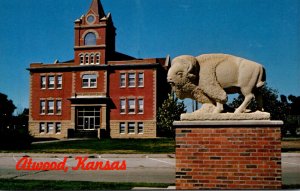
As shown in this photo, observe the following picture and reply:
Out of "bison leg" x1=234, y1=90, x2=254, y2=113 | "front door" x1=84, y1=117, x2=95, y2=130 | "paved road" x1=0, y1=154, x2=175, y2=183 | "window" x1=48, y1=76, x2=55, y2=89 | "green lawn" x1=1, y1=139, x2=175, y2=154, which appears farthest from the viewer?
"window" x1=48, y1=76, x2=55, y2=89

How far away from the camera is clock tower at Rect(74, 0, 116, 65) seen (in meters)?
41.2

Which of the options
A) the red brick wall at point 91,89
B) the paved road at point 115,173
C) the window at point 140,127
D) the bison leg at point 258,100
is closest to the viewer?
the bison leg at point 258,100

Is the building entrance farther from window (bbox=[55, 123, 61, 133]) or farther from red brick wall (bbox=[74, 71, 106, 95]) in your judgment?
window (bbox=[55, 123, 61, 133])

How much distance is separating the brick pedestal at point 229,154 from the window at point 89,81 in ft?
118

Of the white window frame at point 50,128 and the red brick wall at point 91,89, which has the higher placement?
the red brick wall at point 91,89

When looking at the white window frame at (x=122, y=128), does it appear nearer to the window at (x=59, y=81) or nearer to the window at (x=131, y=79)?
the window at (x=131, y=79)

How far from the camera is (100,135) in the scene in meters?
39.5

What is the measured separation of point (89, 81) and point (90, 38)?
16.2 feet

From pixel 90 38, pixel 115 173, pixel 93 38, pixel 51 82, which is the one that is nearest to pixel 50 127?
pixel 51 82

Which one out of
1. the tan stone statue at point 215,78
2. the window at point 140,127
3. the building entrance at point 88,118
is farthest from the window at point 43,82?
the tan stone statue at point 215,78

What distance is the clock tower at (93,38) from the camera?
4122 centimetres

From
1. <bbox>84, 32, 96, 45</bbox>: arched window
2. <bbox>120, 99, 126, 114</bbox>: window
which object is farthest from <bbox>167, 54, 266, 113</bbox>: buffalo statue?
<bbox>84, 32, 96, 45</bbox>: arched window

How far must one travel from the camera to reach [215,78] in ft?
21.4

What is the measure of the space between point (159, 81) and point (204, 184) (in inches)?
1418
